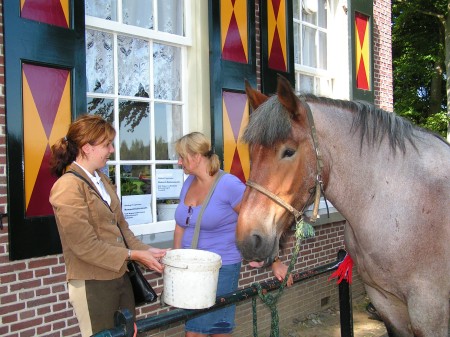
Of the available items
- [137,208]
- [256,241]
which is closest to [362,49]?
[137,208]

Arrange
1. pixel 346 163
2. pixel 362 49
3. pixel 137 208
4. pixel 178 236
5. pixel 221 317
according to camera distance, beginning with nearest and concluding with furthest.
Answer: pixel 346 163
pixel 221 317
pixel 178 236
pixel 137 208
pixel 362 49

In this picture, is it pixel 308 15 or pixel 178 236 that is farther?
pixel 308 15

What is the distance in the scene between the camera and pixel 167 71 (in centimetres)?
439

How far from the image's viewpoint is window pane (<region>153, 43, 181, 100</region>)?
4.32 m

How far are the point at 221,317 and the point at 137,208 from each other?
4.95ft

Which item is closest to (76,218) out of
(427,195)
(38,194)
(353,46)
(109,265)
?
(109,265)

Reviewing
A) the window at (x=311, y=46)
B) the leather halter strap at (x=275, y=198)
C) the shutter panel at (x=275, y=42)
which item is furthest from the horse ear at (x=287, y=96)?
the window at (x=311, y=46)

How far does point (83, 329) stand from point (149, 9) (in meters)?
2.99

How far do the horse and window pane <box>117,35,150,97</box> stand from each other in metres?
2.01

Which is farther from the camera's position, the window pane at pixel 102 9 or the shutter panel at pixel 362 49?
the shutter panel at pixel 362 49

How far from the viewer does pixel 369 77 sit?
686cm

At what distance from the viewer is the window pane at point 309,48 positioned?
621 centimetres

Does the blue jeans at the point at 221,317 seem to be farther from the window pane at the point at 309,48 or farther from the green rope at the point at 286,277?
the window pane at the point at 309,48

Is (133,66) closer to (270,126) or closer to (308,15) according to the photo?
(270,126)
